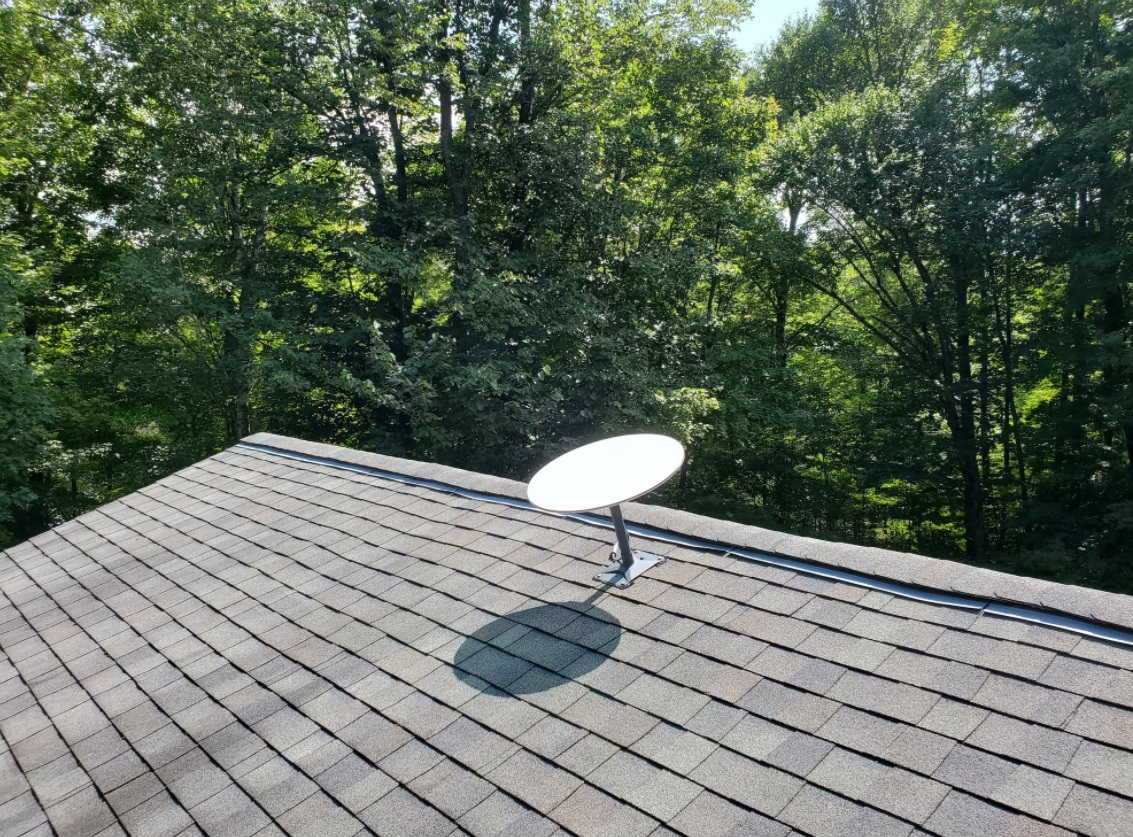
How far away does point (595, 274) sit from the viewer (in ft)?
49.2

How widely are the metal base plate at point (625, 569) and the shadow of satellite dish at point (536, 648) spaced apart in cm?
27

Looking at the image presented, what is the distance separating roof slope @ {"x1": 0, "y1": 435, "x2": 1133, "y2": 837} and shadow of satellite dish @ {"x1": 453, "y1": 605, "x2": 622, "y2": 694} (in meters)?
0.01

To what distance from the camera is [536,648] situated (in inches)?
131

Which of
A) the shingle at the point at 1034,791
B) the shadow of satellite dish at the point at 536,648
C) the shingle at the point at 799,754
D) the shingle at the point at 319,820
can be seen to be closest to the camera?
the shingle at the point at 1034,791

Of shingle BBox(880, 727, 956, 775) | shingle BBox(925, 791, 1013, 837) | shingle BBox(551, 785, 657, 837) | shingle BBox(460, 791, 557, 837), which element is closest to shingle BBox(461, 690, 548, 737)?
shingle BBox(460, 791, 557, 837)

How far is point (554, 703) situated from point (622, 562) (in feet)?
3.78

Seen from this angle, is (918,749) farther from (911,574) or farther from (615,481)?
(615,481)

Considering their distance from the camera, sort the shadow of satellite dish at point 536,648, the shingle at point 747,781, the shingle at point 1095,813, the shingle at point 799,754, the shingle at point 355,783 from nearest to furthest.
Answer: the shingle at point 1095,813 < the shingle at point 747,781 < the shingle at point 799,754 < the shingle at point 355,783 < the shadow of satellite dish at point 536,648

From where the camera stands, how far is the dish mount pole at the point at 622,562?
377 cm

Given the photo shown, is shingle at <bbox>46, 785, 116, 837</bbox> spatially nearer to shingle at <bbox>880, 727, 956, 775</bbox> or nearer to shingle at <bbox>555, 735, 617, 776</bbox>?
shingle at <bbox>555, 735, 617, 776</bbox>

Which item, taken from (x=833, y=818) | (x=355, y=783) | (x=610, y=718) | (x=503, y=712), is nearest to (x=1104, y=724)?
(x=833, y=818)

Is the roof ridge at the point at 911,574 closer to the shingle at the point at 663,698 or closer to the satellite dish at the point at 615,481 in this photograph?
the satellite dish at the point at 615,481

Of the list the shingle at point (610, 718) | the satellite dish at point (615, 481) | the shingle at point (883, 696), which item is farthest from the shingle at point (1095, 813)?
the satellite dish at point (615, 481)

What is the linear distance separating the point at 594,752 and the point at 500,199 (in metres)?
14.1
